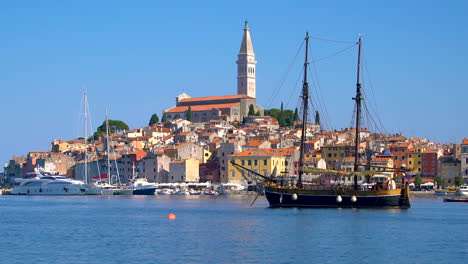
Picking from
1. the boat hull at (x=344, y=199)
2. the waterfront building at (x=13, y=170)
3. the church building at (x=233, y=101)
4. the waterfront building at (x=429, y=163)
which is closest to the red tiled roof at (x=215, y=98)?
the church building at (x=233, y=101)

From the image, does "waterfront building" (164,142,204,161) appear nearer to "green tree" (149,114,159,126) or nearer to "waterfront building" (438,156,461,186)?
"waterfront building" (438,156,461,186)

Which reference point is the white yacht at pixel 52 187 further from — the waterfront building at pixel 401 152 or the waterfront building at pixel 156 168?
the waterfront building at pixel 401 152

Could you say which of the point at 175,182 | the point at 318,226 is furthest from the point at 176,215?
the point at 175,182

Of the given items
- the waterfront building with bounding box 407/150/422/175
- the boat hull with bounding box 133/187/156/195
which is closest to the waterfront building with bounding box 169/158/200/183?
the boat hull with bounding box 133/187/156/195

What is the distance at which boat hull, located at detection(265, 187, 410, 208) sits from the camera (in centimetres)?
5759

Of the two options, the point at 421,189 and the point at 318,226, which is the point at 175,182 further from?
the point at 318,226

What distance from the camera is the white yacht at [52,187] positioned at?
100812mm

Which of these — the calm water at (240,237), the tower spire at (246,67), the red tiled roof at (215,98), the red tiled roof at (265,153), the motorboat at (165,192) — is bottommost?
the calm water at (240,237)

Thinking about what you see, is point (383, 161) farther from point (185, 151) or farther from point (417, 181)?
point (185, 151)

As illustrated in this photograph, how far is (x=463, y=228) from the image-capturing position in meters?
46.3

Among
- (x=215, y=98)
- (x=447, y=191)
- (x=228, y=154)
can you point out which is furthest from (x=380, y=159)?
(x=215, y=98)

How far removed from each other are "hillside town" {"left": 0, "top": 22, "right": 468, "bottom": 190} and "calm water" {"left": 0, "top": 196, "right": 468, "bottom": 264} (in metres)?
43.0

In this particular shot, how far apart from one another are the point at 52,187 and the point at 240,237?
217 ft

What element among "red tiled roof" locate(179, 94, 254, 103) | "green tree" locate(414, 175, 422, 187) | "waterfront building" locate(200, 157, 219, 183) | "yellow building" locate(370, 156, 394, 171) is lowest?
Answer: "green tree" locate(414, 175, 422, 187)
